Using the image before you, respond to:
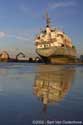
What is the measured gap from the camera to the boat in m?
91.4

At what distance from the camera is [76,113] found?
8.09 m

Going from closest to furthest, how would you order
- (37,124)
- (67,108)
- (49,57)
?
(37,124) → (67,108) → (49,57)

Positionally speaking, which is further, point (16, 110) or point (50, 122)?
point (16, 110)

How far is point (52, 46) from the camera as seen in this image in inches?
3656

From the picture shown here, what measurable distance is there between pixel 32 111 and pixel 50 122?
1.68 metres

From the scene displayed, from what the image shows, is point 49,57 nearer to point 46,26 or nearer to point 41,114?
point 46,26

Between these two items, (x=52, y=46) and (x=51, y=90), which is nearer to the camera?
(x=51, y=90)

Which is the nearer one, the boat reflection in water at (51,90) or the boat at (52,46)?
the boat reflection in water at (51,90)

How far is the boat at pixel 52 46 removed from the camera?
9138 centimetres

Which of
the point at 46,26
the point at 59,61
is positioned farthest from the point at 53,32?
the point at 59,61

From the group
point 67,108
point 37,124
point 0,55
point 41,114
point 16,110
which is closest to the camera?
point 37,124

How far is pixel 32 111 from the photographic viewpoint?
8.33m

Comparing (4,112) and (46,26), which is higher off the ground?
(46,26)

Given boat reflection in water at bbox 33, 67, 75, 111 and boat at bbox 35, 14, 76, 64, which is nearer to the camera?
boat reflection in water at bbox 33, 67, 75, 111
